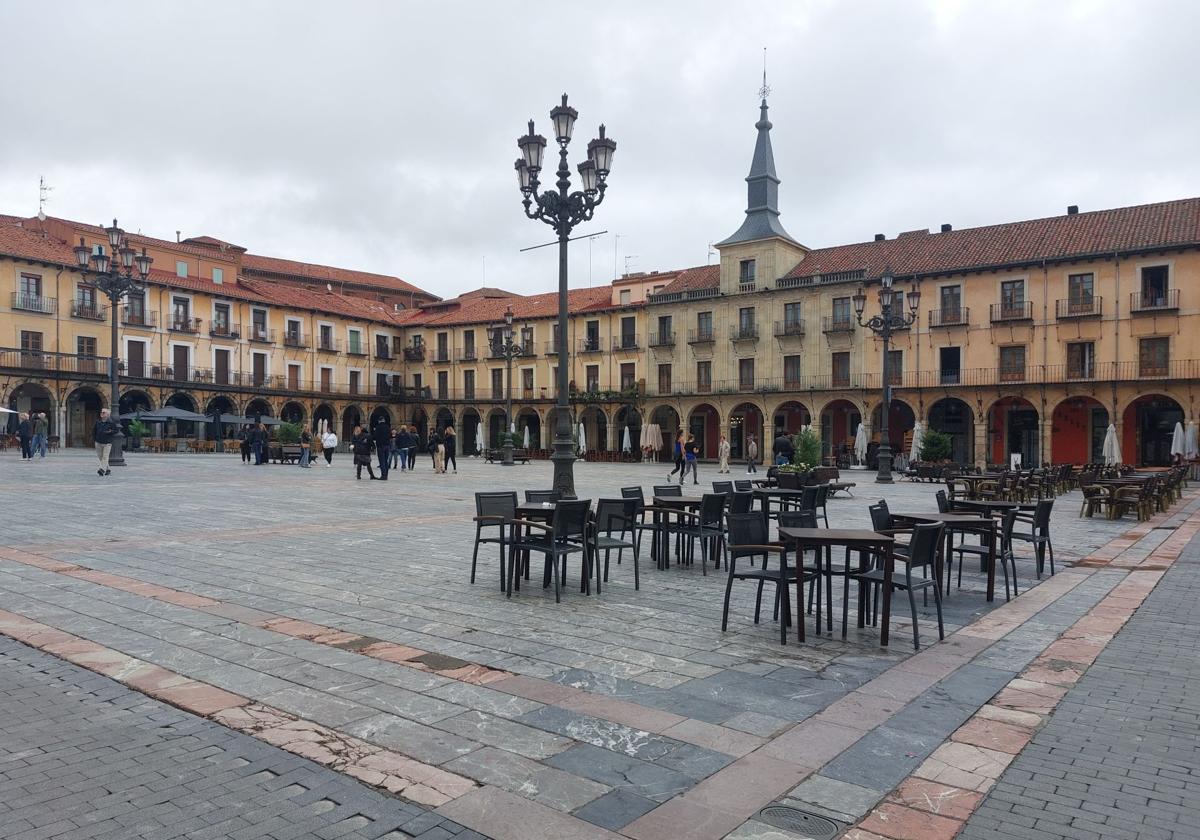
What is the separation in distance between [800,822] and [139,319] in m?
43.6

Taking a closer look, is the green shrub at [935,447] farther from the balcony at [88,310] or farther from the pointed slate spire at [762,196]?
the balcony at [88,310]

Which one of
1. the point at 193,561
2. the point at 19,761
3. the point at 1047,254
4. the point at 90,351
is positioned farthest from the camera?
the point at 90,351

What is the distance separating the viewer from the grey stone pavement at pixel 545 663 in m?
3.16

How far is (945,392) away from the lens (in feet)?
117

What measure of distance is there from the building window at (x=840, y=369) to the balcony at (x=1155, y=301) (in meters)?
11.1

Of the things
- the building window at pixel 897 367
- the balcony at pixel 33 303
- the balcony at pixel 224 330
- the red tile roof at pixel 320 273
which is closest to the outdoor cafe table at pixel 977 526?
the building window at pixel 897 367

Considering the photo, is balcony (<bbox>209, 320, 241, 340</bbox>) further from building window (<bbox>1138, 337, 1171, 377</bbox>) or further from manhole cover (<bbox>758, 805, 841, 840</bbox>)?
manhole cover (<bbox>758, 805, 841, 840</bbox>)

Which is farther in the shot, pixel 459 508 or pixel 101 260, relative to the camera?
pixel 101 260

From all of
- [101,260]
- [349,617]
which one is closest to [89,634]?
[349,617]

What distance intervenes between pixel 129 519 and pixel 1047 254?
3357cm

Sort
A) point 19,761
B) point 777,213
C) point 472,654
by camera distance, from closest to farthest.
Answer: point 19,761, point 472,654, point 777,213

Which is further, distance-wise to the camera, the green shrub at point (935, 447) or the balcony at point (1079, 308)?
the balcony at point (1079, 308)

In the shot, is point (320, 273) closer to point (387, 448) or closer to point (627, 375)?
point (627, 375)

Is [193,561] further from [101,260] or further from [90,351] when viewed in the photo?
[90,351]
